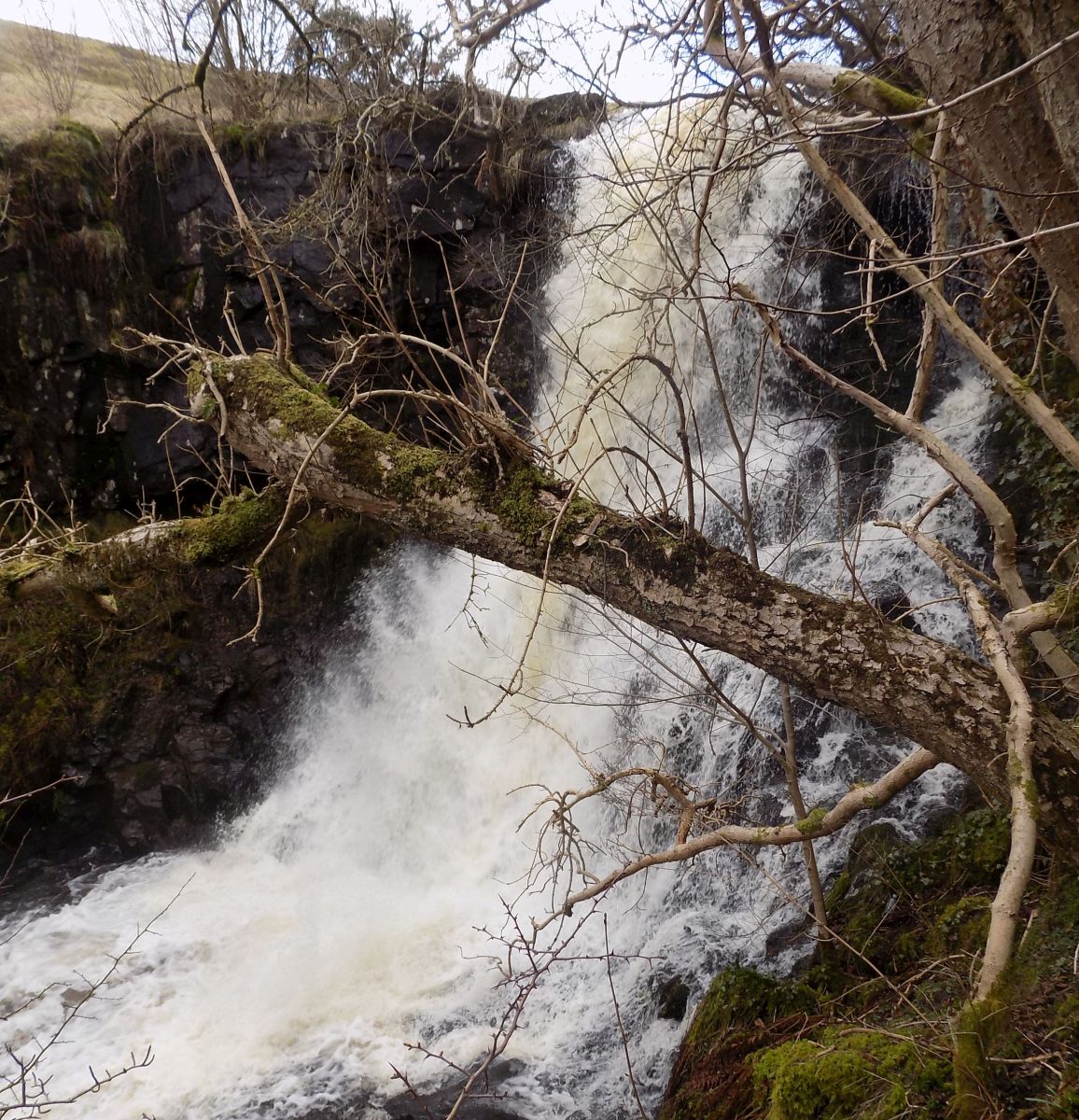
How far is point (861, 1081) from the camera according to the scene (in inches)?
109

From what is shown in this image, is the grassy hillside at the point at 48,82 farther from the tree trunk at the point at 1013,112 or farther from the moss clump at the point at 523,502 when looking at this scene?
the tree trunk at the point at 1013,112

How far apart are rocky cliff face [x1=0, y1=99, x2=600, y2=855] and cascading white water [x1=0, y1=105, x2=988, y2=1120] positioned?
1.89ft

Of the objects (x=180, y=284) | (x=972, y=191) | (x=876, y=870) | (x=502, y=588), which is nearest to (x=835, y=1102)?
(x=876, y=870)

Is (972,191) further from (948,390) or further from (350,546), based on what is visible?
(350,546)

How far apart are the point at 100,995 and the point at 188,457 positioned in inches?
216

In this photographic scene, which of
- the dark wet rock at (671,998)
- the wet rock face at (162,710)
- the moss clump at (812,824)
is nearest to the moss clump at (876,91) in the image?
the moss clump at (812,824)

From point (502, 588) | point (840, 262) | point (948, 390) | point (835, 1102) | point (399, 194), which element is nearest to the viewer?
point (835, 1102)

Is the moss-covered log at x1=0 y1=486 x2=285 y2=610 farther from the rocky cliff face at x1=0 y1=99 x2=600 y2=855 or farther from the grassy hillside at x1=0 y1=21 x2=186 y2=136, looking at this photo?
the grassy hillside at x1=0 y1=21 x2=186 y2=136

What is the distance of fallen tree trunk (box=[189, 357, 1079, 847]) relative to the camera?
226cm

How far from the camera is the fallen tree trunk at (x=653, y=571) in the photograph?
2.26 m

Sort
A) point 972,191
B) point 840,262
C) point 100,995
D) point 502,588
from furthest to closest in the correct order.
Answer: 1. point 502,588
2. point 840,262
3. point 100,995
4. point 972,191

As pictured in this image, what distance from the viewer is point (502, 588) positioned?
28.6ft

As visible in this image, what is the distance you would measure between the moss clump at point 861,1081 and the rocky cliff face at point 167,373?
6.42 meters

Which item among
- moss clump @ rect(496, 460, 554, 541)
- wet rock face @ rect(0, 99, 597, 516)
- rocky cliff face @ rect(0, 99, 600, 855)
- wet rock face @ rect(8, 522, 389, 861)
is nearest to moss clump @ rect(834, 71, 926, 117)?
moss clump @ rect(496, 460, 554, 541)
